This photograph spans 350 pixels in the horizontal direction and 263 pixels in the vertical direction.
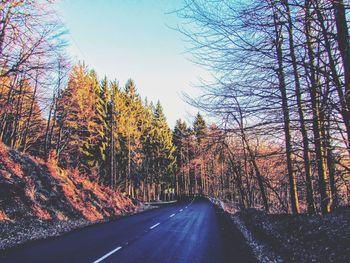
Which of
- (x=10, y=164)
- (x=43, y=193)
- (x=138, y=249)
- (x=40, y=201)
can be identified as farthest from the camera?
(x=43, y=193)

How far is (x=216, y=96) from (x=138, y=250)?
15.1 ft

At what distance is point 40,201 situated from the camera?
51.1 ft

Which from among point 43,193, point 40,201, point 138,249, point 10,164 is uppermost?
point 10,164

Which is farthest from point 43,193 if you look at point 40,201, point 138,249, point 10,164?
point 138,249

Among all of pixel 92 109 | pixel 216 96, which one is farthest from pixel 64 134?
pixel 216 96

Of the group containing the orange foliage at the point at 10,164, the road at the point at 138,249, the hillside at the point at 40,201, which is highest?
the orange foliage at the point at 10,164

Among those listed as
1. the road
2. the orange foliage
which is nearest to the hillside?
the orange foliage

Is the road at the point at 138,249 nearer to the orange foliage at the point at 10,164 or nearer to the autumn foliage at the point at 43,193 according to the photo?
the autumn foliage at the point at 43,193

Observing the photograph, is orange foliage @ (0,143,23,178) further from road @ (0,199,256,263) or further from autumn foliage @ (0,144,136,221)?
road @ (0,199,256,263)

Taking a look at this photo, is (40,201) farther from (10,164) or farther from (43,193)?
(10,164)

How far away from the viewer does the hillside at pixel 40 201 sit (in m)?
11.5

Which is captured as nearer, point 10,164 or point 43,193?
point 10,164

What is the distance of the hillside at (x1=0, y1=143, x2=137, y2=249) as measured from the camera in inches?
454

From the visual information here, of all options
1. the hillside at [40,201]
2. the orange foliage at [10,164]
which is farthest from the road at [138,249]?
the orange foliage at [10,164]
